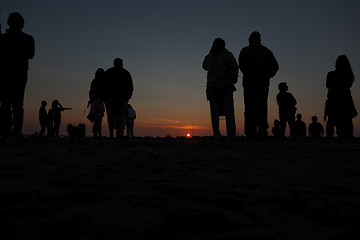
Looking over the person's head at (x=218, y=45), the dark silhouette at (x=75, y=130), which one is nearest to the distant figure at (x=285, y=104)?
the person's head at (x=218, y=45)

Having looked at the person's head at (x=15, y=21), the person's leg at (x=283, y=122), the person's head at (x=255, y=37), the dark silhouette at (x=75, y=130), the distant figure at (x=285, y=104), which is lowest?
the dark silhouette at (x=75, y=130)

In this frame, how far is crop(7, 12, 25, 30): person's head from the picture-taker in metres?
4.71

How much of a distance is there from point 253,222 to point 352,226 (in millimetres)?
463

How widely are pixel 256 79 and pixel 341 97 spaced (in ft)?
7.52

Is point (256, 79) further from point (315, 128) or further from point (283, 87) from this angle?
point (315, 128)

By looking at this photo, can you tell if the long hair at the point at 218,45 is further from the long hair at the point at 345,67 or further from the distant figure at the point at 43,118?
the distant figure at the point at 43,118

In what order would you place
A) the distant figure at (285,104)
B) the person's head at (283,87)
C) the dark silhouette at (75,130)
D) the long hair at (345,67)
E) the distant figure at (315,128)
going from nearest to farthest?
the long hair at (345,67)
the distant figure at (285,104)
the person's head at (283,87)
the dark silhouette at (75,130)
the distant figure at (315,128)

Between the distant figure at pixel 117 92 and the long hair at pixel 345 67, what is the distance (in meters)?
4.90

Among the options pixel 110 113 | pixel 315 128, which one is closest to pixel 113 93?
pixel 110 113

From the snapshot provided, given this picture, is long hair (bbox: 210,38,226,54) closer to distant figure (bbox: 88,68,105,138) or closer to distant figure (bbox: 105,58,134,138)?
distant figure (bbox: 105,58,134,138)

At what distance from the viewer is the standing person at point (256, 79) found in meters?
6.07

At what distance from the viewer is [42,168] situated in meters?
2.58

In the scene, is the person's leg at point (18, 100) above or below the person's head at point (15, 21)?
below

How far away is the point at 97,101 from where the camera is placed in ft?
26.6
